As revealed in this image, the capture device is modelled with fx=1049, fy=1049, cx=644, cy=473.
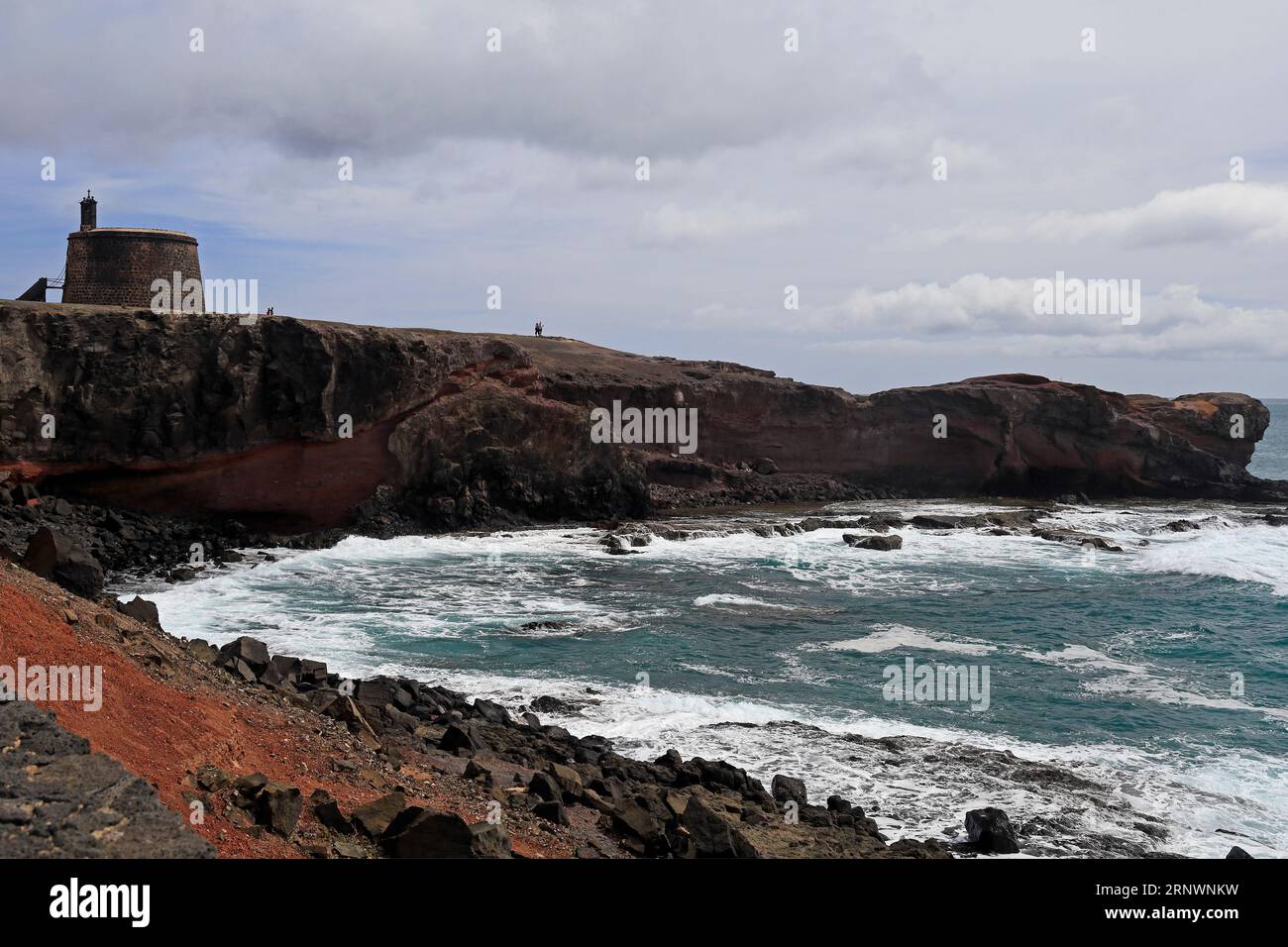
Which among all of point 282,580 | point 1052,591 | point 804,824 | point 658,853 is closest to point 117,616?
point 658,853

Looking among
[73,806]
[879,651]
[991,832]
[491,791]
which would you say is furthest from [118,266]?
[73,806]

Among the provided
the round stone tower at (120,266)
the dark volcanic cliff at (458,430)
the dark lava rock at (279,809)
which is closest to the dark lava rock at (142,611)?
the dark lava rock at (279,809)

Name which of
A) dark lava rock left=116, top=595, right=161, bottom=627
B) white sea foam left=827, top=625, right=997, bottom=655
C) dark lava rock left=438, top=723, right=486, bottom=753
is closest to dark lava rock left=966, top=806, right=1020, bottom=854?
dark lava rock left=438, top=723, right=486, bottom=753

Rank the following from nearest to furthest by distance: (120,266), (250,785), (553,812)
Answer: (250,785)
(553,812)
(120,266)

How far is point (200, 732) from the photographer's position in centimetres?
1060

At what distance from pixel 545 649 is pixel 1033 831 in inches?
443

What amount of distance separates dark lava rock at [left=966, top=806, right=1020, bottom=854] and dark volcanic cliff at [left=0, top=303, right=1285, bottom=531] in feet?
88.3

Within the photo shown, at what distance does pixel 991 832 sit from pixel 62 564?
54.2 feet

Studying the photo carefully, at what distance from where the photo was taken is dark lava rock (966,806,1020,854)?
42.4ft

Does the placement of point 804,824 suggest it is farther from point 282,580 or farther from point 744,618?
point 282,580

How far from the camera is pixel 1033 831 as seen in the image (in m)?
13.5

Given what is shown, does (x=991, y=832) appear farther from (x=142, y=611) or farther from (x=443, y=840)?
(x=142, y=611)

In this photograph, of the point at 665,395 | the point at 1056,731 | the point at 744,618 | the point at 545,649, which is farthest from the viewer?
the point at 665,395

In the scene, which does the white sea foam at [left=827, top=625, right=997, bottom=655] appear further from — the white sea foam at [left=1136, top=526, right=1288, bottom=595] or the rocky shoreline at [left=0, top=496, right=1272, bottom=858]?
the white sea foam at [left=1136, top=526, right=1288, bottom=595]
